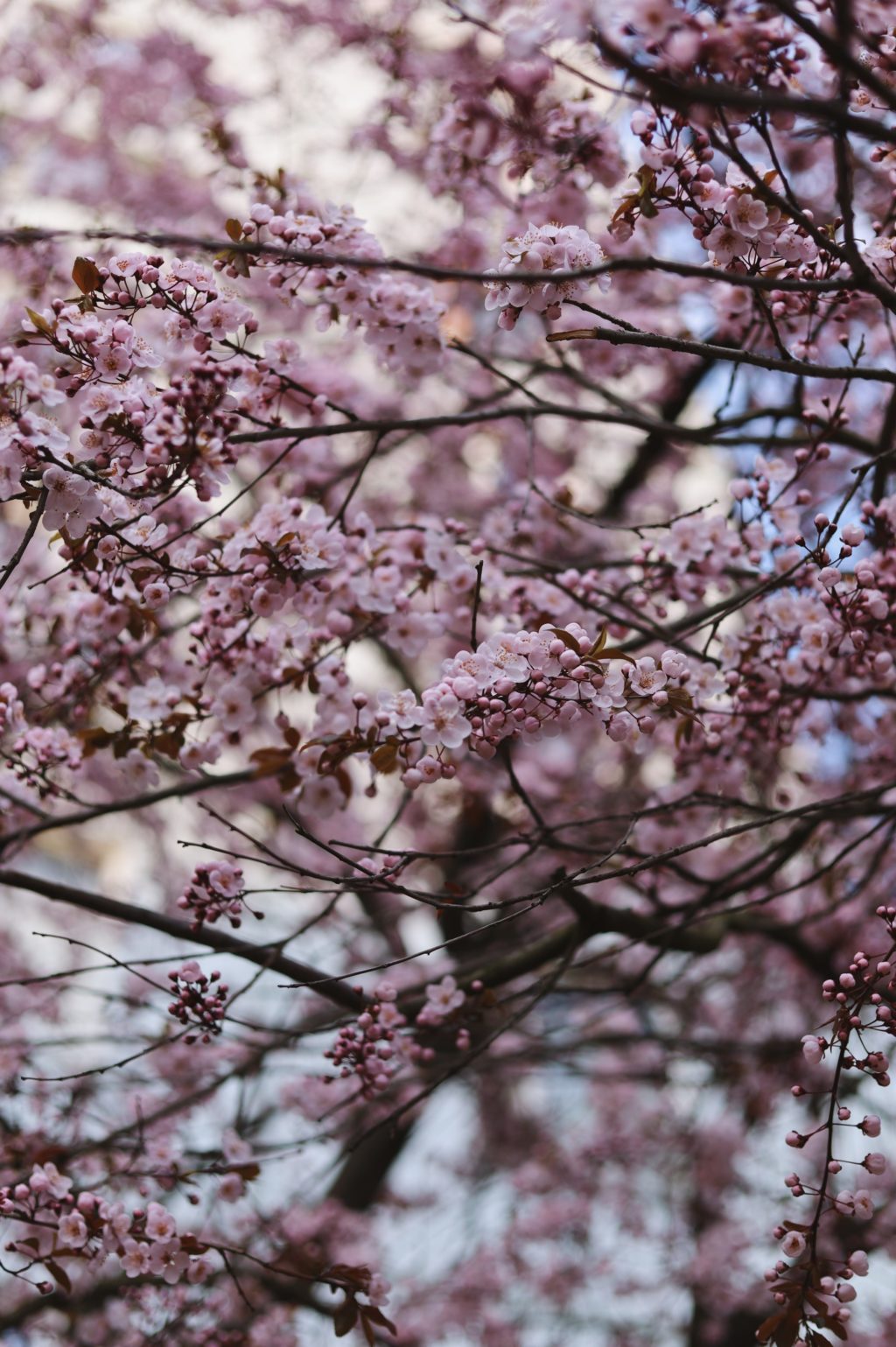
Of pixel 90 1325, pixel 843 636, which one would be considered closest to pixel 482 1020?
pixel 843 636

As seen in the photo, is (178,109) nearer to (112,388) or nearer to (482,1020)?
(112,388)

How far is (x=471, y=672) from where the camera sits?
2.07 m

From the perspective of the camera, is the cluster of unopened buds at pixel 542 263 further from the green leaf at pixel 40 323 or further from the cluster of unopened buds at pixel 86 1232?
the cluster of unopened buds at pixel 86 1232

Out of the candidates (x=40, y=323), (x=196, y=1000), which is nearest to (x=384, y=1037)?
(x=196, y=1000)

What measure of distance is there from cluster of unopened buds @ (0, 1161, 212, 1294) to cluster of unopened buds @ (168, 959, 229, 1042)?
1.29 ft

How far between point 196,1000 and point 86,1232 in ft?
1.71

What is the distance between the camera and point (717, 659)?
109 inches

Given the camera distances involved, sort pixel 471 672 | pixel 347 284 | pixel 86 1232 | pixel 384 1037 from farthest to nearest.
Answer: pixel 347 284 → pixel 384 1037 → pixel 86 1232 → pixel 471 672

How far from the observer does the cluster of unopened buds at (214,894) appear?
2332 millimetres

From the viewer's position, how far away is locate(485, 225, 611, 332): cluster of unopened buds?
214 cm

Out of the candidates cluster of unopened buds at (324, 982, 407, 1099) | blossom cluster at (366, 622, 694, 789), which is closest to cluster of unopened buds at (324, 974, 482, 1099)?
cluster of unopened buds at (324, 982, 407, 1099)

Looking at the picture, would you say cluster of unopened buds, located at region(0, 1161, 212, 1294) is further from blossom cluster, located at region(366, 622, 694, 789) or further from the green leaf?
the green leaf

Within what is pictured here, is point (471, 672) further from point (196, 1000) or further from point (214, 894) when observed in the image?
point (196, 1000)

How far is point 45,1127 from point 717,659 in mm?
2382
